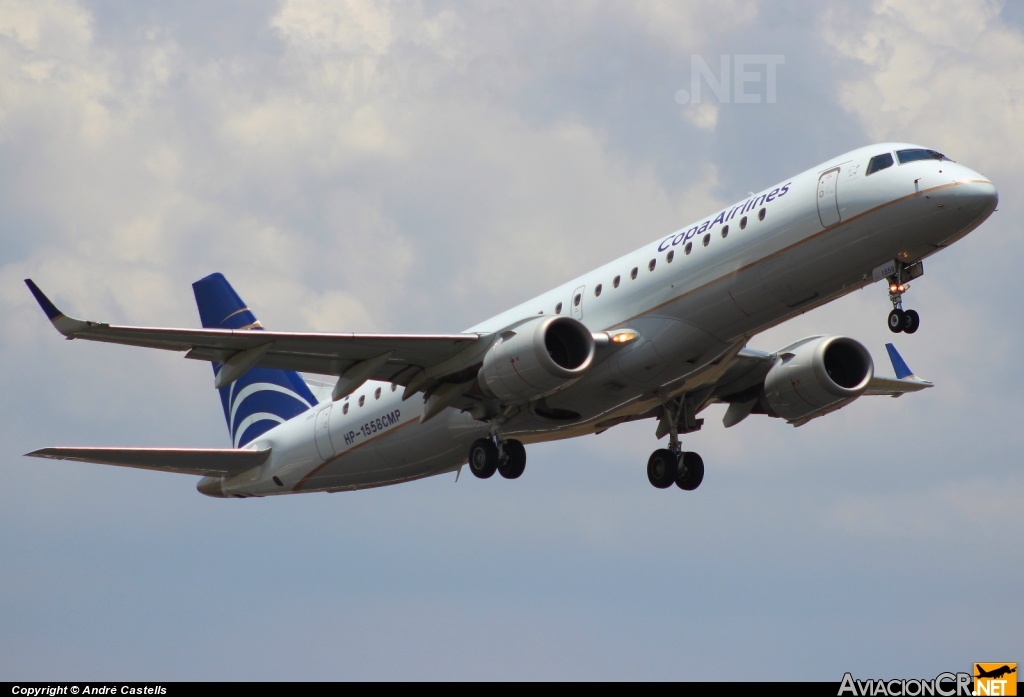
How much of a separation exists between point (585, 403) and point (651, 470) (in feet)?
15.6

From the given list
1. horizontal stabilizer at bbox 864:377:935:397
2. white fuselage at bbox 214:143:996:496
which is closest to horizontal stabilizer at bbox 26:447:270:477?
Answer: white fuselage at bbox 214:143:996:496

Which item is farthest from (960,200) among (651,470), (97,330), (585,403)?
(97,330)

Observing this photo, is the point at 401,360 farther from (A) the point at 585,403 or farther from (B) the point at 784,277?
(B) the point at 784,277

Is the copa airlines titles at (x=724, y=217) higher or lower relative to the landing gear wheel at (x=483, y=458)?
higher

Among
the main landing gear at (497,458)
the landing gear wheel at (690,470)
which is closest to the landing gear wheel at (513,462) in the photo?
the main landing gear at (497,458)

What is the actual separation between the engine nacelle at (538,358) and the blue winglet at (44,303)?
8.93m

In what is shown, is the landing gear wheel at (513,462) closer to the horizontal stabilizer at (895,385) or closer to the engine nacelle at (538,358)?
the engine nacelle at (538,358)

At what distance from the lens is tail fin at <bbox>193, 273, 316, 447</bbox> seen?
129 feet

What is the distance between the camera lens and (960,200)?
25.2 meters

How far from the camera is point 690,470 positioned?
33656 mm

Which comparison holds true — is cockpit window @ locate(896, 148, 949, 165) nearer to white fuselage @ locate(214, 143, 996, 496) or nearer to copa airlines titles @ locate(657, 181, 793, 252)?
white fuselage @ locate(214, 143, 996, 496)

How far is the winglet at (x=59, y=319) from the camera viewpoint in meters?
24.7

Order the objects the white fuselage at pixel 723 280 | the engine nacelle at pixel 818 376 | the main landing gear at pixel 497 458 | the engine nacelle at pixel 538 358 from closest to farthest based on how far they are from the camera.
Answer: the white fuselage at pixel 723 280 → the engine nacelle at pixel 538 358 → the main landing gear at pixel 497 458 → the engine nacelle at pixel 818 376

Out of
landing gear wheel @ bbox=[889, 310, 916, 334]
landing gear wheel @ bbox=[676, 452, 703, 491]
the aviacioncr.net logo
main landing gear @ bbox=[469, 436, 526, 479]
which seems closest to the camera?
the aviacioncr.net logo
